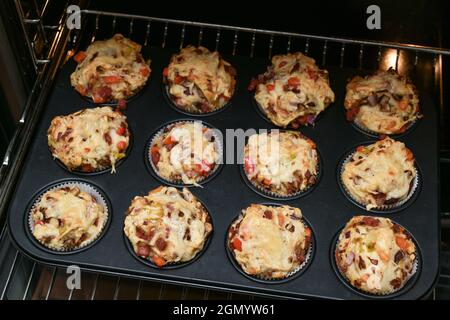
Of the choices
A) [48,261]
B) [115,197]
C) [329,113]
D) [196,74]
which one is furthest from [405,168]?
[48,261]

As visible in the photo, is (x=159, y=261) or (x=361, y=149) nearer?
(x=159, y=261)

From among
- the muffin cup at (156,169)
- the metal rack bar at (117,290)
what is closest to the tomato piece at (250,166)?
the muffin cup at (156,169)

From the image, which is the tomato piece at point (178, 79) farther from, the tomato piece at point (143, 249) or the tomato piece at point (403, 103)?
the tomato piece at point (403, 103)

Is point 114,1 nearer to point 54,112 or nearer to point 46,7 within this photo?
point 46,7

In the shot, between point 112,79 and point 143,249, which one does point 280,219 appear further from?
point 112,79

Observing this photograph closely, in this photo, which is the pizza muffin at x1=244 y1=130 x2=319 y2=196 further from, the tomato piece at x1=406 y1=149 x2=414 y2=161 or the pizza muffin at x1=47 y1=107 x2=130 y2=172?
the pizza muffin at x1=47 y1=107 x2=130 y2=172

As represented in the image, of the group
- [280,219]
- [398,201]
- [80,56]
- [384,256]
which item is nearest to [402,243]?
[384,256]
